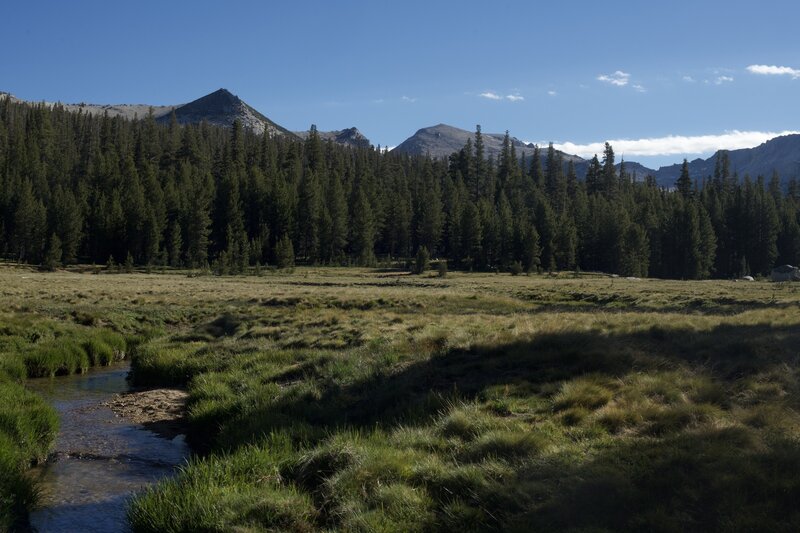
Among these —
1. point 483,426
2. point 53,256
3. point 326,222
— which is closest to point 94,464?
point 483,426

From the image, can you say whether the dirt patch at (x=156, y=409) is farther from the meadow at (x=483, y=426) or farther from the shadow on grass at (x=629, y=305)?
the shadow on grass at (x=629, y=305)

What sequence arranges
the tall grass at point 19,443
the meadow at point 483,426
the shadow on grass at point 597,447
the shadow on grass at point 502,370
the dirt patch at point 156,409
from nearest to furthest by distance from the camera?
the shadow on grass at point 597,447
the meadow at point 483,426
the tall grass at point 19,443
the shadow on grass at point 502,370
the dirt patch at point 156,409

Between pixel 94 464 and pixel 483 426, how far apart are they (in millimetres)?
7491

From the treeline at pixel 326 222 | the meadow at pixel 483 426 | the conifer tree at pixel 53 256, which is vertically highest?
the treeline at pixel 326 222

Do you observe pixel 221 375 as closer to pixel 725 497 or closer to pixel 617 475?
pixel 617 475

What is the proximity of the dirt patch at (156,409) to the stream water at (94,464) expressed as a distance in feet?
0.89

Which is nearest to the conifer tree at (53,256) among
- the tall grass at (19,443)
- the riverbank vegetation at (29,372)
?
the riverbank vegetation at (29,372)

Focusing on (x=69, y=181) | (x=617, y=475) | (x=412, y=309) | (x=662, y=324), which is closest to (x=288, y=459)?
(x=617, y=475)

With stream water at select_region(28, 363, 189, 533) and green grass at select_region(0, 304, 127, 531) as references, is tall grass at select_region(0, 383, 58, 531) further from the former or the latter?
stream water at select_region(28, 363, 189, 533)

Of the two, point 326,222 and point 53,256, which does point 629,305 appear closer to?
point 53,256

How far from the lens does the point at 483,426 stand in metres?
9.93

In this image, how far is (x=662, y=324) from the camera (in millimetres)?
17891

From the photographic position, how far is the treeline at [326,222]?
311ft

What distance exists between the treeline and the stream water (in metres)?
67.5
